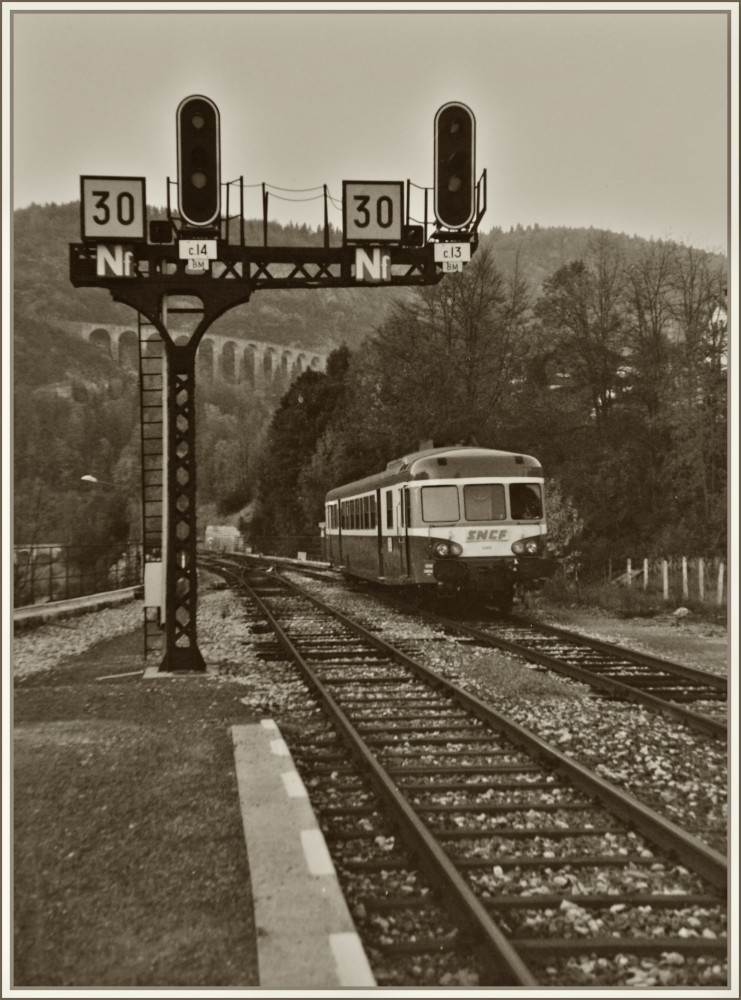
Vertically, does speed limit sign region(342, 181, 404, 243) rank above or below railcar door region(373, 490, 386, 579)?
above

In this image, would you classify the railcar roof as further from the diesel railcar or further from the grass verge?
the grass verge

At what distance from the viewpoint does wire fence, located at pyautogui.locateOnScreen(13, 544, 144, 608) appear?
11113mm

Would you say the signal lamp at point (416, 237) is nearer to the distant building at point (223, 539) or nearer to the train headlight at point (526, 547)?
the train headlight at point (526, 547)

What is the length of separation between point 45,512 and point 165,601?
9.18 feet

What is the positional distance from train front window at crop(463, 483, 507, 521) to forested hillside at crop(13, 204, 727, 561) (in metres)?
1.54

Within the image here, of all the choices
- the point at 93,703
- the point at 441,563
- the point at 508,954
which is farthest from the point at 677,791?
the point at 441,563

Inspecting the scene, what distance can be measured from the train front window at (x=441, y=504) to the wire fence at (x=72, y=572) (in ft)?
16.7

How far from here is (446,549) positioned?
647 inches

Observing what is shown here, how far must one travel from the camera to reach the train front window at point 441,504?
16.7 metres

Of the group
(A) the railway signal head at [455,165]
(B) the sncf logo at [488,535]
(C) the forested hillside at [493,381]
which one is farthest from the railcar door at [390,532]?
(A) the railway signal head at [455,165]

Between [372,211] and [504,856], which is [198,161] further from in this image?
[504,856]

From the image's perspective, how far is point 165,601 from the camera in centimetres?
1077

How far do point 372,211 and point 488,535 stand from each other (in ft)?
27.0

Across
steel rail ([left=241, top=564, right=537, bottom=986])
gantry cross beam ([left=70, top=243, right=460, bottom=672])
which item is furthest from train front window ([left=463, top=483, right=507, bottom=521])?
steel rail ([left=241, top=564, right=537, bottom=986])
